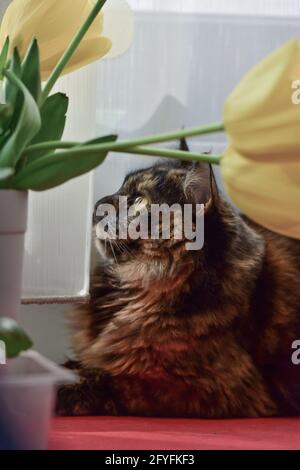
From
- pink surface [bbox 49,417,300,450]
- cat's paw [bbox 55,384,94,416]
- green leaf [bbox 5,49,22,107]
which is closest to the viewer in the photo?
green leaf [bbox 5,49,22,107]

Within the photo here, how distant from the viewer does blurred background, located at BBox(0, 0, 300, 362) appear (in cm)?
105

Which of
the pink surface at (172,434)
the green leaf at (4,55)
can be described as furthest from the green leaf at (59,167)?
the pink surface at (172,434)

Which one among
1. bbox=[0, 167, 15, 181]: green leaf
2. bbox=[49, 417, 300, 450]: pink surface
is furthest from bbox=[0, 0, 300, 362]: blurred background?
bbox=[0, 167, 15, 181]: green leaf

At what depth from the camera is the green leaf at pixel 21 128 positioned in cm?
49

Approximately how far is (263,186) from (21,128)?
6.6 inches

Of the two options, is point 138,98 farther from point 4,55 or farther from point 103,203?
point 4,55

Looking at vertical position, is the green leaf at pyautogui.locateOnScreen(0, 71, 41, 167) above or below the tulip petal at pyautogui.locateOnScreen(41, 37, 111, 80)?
below

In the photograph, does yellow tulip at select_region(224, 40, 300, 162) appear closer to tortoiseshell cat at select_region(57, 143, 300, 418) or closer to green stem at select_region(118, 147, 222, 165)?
green stem at select_region(118, 147, 222, 165)

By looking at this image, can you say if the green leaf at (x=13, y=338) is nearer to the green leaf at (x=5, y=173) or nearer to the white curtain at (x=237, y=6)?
the green leaf at (x=5, y=173)

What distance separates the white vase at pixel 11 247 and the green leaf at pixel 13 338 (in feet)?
0.24

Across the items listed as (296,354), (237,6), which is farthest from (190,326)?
(237,6)

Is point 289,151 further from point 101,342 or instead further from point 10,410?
point 101,342

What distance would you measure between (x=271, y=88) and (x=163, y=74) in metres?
0.67

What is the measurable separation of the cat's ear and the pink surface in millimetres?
319
